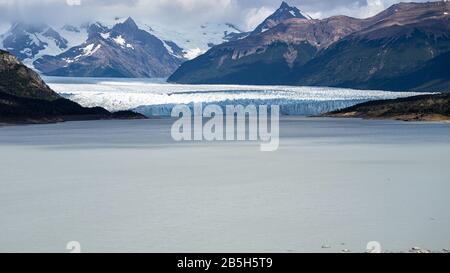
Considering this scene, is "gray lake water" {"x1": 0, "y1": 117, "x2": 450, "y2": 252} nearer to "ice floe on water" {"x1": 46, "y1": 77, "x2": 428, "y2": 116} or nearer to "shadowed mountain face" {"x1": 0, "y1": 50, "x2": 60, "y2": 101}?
"ice floe on water" {"x1": 46, "y1": 77, "x2": 428, "y2": 116}

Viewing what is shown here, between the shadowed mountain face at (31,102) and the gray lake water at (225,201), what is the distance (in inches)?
→ 3789

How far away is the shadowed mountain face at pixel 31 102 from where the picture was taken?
165 metres

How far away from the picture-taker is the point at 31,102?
17588cm

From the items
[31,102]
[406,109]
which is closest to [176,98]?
[31,102]

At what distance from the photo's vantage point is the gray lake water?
29031mm

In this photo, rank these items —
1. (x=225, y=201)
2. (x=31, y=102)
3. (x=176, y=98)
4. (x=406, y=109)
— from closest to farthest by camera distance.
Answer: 1. (x=225, y=201)
2. (x=406, y=109)
3. (x=31, y=102)
4. (x=176, y=98)

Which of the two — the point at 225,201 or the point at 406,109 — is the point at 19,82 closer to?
the point at 406,109

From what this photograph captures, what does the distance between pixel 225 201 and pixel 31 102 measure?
467ft

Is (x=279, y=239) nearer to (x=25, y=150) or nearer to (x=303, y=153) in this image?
(x=303, y=153)

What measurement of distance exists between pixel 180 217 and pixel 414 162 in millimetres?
30025

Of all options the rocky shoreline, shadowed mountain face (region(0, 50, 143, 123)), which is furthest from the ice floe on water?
the rocky shoreline
